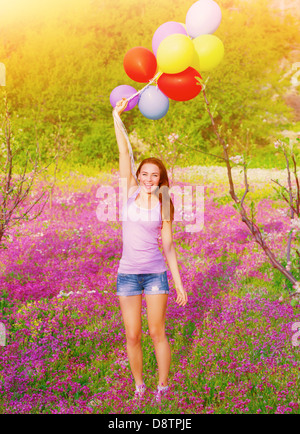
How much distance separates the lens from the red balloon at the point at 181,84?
169 inches

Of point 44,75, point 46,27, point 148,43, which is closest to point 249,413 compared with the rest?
point 44,75

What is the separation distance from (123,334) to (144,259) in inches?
77.9

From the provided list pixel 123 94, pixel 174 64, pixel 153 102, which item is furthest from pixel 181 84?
pixel 123 94

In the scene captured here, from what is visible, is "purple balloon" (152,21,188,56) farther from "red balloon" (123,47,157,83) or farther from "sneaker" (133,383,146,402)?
"sneaker" (133,383,146,402)

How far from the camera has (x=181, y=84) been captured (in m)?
4.31

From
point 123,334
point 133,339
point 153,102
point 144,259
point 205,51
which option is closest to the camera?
point 144,259

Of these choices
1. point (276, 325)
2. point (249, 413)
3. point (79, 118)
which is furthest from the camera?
point (79, 118)

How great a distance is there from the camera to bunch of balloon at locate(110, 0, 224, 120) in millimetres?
4234

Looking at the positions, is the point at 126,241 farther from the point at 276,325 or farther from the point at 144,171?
the point at 276,325

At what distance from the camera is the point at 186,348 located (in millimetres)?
5180

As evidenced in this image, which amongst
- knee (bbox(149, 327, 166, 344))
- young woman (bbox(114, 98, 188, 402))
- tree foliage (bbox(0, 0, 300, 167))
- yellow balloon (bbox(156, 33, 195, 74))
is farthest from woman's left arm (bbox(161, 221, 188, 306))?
tree foliage (bbox(0, 0, 300, 167))

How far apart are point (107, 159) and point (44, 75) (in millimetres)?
6374

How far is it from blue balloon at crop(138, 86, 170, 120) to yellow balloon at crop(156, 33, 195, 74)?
28cm

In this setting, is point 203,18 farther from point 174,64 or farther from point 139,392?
point 139,392
